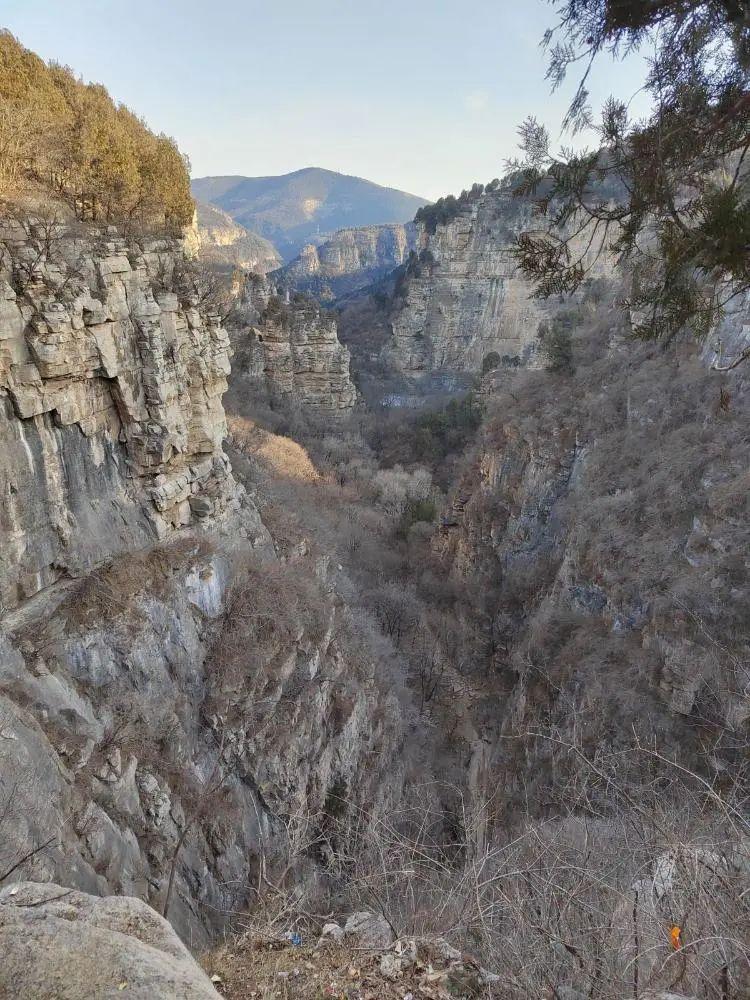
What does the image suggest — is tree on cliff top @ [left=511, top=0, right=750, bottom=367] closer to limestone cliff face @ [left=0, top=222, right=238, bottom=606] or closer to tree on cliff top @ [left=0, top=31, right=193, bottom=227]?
limestone cliff face @ [left=0, top=222, right=238, bottom=606]

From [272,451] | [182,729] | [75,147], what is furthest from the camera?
[272,451]

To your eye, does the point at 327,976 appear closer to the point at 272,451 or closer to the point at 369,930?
the point at 369,930

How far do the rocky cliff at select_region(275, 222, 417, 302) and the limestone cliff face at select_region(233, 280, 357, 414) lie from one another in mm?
47226

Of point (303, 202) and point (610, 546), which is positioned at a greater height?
point (303, 202)

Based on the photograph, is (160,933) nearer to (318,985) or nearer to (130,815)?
(318,985)

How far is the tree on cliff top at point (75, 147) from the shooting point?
1023 cm

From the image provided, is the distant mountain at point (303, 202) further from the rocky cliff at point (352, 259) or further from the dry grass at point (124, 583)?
the dry grass at point (124, 583)

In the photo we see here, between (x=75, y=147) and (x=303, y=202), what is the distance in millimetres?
181577

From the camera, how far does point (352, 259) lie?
101438 mm

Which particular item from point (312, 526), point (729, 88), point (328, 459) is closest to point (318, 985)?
point (729, 88)

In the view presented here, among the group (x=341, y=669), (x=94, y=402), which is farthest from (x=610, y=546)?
(x=94, y=402)

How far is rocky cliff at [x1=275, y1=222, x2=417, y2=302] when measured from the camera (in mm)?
91812

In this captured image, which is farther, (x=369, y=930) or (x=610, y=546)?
(x=610, y=546)

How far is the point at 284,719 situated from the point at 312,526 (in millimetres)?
10920
